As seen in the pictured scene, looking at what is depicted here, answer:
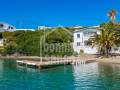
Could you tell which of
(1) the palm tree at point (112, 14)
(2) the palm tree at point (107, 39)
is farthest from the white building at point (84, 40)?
(2) the palm tree at point (107, 39)

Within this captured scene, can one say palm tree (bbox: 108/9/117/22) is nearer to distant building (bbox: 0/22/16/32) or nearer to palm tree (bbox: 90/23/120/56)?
palm tree (bbox: 90/23/120/56)

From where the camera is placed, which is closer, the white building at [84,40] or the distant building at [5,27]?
the white building at [84,40]

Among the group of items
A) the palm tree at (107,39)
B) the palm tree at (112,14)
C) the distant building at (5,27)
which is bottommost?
the palm tree at (107,39)

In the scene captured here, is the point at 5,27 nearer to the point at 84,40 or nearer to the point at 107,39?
the point at 84,40

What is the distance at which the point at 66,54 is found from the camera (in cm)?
8944

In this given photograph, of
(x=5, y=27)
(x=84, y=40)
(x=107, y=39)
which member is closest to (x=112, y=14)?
(x=84, y=40)

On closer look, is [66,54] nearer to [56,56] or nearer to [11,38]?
[56,56]

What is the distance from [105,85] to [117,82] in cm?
308

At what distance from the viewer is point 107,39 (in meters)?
79.8

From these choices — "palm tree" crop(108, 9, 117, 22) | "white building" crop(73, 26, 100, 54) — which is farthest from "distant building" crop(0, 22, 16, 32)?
"palm tree" crop(108, 9, 117, 22)

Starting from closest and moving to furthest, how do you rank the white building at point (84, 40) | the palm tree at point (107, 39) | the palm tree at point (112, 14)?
the palm tree at point (107, 39), the white building at point (84, 40), the palm tree at point (112, 14)

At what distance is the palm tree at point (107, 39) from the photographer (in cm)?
8012

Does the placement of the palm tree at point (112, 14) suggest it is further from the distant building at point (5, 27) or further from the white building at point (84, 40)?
the distant building at point (5, 27)

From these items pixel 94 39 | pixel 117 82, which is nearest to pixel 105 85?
pixel 117 82
